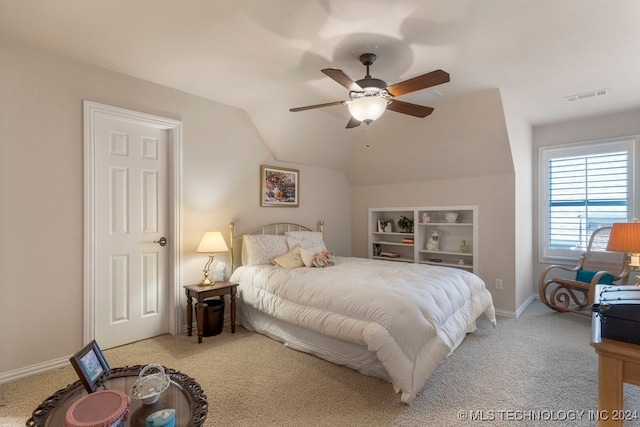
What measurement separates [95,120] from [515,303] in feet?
17.3

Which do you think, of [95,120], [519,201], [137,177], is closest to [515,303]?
[519,201]

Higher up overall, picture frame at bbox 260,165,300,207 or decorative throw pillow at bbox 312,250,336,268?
picture frame at bbox 260,165,300,207

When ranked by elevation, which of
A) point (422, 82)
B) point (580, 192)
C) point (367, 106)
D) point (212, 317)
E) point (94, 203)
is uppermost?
point (422, 82)

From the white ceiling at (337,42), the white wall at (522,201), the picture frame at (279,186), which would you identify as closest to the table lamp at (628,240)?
the white ceiling at (337,42)

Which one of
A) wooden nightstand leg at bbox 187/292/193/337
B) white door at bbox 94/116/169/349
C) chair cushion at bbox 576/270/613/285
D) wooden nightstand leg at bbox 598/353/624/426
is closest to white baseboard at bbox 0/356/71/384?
white door at bbox 94/116/169/349

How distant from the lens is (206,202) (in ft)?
12.5

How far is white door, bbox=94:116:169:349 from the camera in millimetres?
3117

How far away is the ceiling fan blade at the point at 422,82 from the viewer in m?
2.18

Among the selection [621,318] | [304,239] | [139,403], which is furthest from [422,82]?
[304,239]

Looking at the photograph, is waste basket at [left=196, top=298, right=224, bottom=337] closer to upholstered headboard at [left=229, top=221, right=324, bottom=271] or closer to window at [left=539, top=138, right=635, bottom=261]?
upholstered headboard at [left=229, top=221, right=324, bottom=271]

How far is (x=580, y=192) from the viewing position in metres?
4.63

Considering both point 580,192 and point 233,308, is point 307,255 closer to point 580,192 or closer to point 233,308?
point 233,308

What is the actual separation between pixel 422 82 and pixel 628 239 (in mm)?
1895

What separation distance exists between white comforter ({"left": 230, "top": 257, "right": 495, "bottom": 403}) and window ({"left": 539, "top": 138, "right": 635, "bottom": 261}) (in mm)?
2262
